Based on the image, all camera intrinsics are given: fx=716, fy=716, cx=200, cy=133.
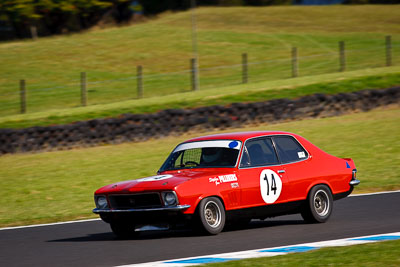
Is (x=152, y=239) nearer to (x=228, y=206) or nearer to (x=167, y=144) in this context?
(x=228, y=206)

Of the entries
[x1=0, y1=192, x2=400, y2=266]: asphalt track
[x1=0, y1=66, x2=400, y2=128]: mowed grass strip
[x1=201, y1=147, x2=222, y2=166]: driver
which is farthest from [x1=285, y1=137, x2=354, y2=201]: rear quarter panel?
[x1=0, y1=66, x2=400, y2=128]: mowed grass strip

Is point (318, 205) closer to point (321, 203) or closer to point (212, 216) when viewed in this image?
point (321, 203)

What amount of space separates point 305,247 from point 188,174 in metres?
2.03

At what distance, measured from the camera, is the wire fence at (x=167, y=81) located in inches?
1152

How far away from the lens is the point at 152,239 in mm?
9086

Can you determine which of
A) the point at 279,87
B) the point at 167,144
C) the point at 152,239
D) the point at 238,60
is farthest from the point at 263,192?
the point at 238,60

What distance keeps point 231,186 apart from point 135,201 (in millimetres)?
1223

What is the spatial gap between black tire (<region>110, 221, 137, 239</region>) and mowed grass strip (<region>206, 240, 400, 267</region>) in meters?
2.56

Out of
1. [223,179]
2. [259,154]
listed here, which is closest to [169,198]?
[223,179]

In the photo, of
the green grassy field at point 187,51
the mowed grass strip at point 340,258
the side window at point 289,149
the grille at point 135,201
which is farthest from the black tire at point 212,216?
the green grassy field at point 187,51

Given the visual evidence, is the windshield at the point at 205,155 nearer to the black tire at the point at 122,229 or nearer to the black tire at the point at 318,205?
the black tire at the point at 122,229

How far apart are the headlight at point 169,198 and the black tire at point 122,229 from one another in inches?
27.7

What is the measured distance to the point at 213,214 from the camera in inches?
350

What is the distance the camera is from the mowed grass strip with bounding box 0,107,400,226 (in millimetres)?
13984
